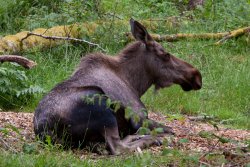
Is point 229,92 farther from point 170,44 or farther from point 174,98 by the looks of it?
point 170,44

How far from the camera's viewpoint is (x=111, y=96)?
7805mm

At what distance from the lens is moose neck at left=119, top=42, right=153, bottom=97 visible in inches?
342

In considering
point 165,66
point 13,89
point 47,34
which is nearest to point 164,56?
point 165,66

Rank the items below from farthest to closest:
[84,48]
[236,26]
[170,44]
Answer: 1. [236,26]
2. [170,44]
3. [84,48]

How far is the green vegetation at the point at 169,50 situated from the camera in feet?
34.7

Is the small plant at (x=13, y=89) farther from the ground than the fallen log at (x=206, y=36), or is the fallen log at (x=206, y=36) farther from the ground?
the fallen log at (x=206, y=36)

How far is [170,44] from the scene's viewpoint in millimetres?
13555

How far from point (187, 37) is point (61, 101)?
21.9 feet

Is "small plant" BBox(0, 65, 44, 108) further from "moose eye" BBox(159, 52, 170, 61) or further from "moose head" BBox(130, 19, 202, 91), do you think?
"moose eye" BBox(159, 52, 170, 61)

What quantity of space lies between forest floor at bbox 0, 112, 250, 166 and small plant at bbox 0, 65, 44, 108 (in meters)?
1.23

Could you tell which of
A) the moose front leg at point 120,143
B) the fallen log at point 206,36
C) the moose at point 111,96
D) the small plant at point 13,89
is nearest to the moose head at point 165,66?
the moose at point 111,96

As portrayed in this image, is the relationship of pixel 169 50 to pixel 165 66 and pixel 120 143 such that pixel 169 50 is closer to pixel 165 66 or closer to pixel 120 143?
pixel 165 66

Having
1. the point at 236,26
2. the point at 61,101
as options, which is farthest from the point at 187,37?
the point at 61,101

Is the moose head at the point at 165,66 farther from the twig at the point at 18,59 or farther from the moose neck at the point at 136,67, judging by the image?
the twig at the point at 18,59
